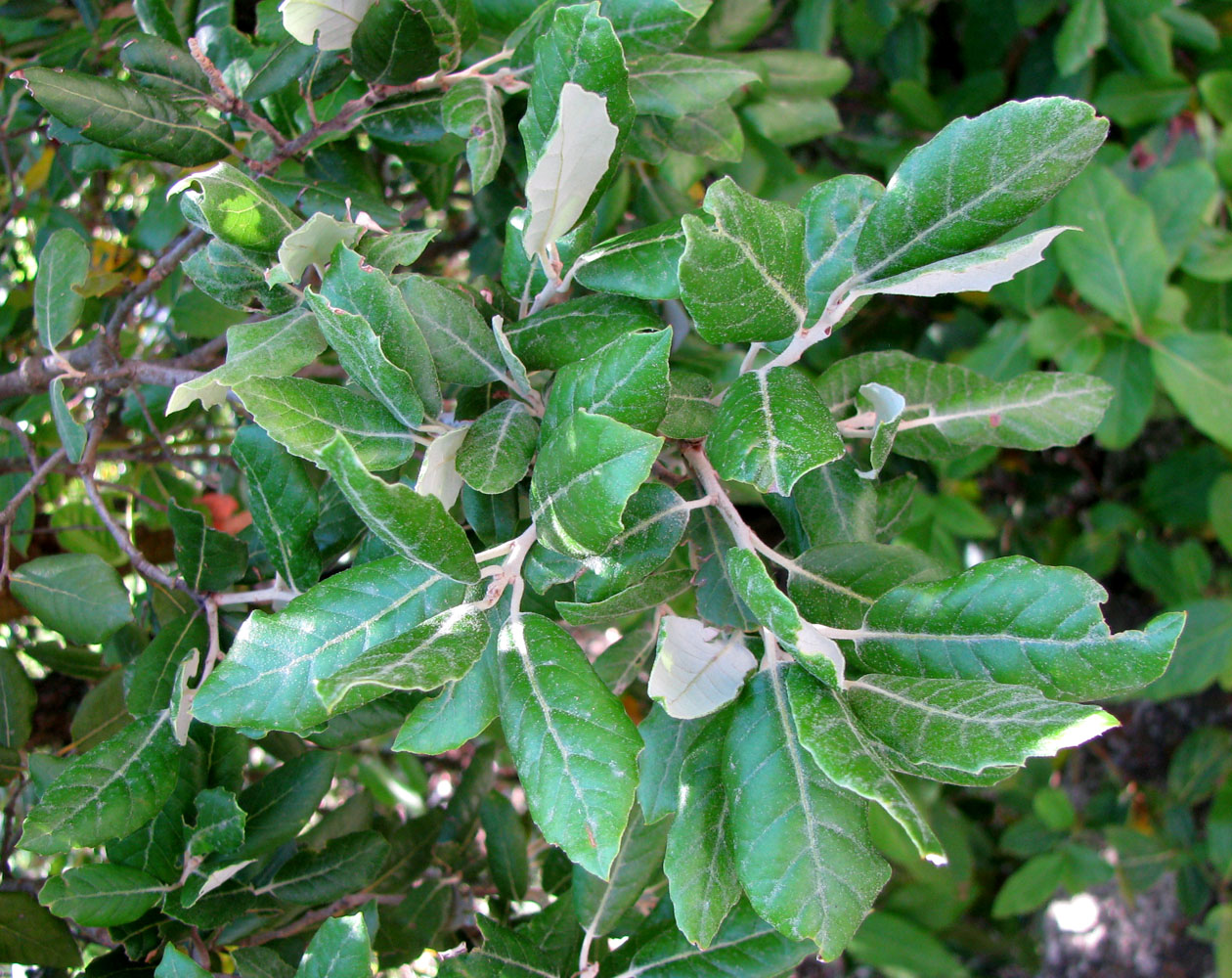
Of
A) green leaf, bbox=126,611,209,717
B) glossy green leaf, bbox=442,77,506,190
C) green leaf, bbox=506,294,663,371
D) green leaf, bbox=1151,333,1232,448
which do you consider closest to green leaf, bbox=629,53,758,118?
glossy green leaf, bbox=442,77,506,190

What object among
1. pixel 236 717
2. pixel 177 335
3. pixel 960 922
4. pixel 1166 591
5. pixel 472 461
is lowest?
pixel 960 922

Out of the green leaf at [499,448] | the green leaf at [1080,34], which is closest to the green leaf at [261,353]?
the green leaf at [499,448]

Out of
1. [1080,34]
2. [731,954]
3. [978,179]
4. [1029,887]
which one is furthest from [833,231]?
[1029,887]

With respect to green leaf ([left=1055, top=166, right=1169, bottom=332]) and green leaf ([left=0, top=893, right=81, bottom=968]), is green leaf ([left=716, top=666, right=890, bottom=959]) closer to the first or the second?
green leaf ([left=0, top=893, right=81, bottom=968])

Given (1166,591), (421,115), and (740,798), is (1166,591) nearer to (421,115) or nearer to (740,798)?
(740,798)

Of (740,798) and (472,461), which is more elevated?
(472,461)

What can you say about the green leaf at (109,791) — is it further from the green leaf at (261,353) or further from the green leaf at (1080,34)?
the green leaf at (1080,34)

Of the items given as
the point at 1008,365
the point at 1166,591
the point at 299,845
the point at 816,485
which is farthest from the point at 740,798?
the point at 1166,591
